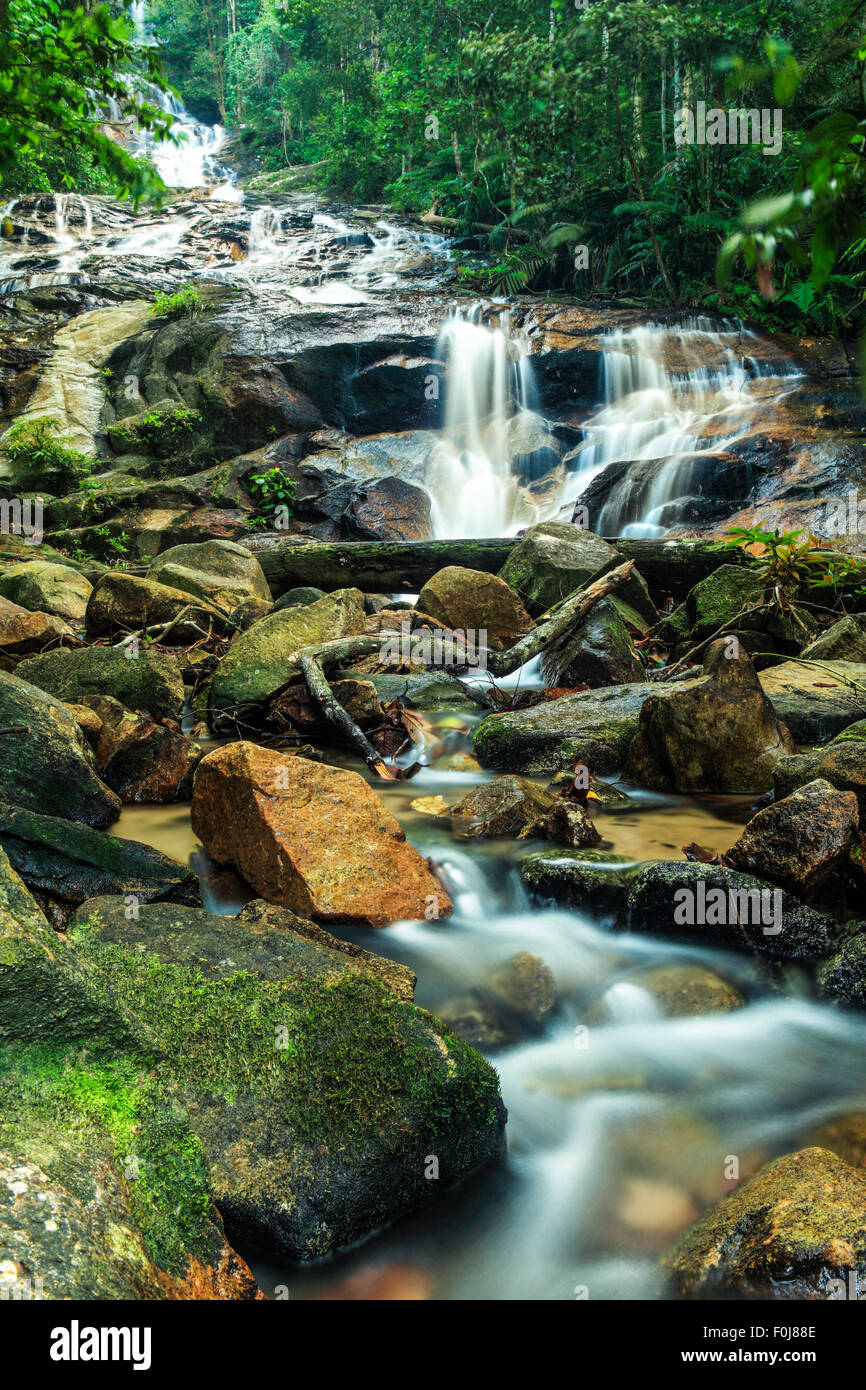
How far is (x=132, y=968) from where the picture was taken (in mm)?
2436

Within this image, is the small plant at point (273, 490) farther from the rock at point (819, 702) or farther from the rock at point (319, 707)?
the rock at point (819, 702)

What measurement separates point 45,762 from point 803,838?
12.4ft

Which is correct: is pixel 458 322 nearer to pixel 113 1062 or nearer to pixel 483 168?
pixel 483 168

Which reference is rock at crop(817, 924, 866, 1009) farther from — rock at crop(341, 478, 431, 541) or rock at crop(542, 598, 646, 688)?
rock at crop(341, 478, 431, 541)

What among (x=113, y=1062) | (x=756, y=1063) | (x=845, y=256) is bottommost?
(x=756, y=1063)

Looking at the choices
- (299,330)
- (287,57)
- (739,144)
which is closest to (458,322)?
(299,330)

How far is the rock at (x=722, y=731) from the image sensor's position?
4992mm

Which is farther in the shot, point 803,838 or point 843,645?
point 843,645

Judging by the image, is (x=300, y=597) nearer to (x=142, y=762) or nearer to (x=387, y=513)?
(x=142, y=762)

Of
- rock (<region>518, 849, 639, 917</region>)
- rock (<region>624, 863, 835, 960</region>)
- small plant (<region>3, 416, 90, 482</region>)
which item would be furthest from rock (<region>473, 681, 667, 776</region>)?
small plant (<region>3, 416, 90, 482</region>)

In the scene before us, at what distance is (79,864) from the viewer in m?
3.34

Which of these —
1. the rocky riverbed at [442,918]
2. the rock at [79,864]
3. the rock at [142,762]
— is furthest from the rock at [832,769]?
the rock at [142,762]

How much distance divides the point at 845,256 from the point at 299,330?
11444mm

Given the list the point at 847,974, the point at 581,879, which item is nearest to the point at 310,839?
Result: the point at 581,879
